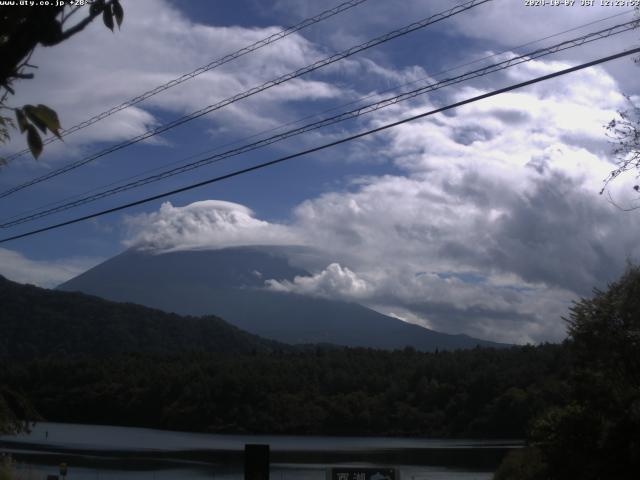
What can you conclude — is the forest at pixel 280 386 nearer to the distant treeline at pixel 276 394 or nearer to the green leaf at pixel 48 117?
the distant treeline at pixel 276 394

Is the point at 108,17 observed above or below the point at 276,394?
below

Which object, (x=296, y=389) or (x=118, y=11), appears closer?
(x=118, y=11)

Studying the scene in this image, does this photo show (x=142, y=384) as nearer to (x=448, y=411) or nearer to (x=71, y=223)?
(x=448, y=411)

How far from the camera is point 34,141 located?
365cm

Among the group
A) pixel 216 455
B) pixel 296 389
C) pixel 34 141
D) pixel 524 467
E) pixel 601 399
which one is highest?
pixel 296 389

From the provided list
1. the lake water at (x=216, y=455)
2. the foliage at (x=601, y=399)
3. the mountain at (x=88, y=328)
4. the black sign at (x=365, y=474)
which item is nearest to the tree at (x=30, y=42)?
the black sign at (x=365, y=474)

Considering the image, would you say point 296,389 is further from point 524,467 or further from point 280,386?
point 524,467

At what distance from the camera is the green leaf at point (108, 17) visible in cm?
411

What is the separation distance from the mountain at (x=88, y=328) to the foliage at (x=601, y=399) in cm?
10478

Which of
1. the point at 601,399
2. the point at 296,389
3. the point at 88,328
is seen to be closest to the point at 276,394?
the point at 296,389

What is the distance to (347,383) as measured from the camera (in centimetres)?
10288

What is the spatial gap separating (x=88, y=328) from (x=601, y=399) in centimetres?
13264

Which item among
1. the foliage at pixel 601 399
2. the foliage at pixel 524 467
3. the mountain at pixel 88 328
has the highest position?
the mountain at pixel 88 328

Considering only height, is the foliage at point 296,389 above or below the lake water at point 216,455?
above
